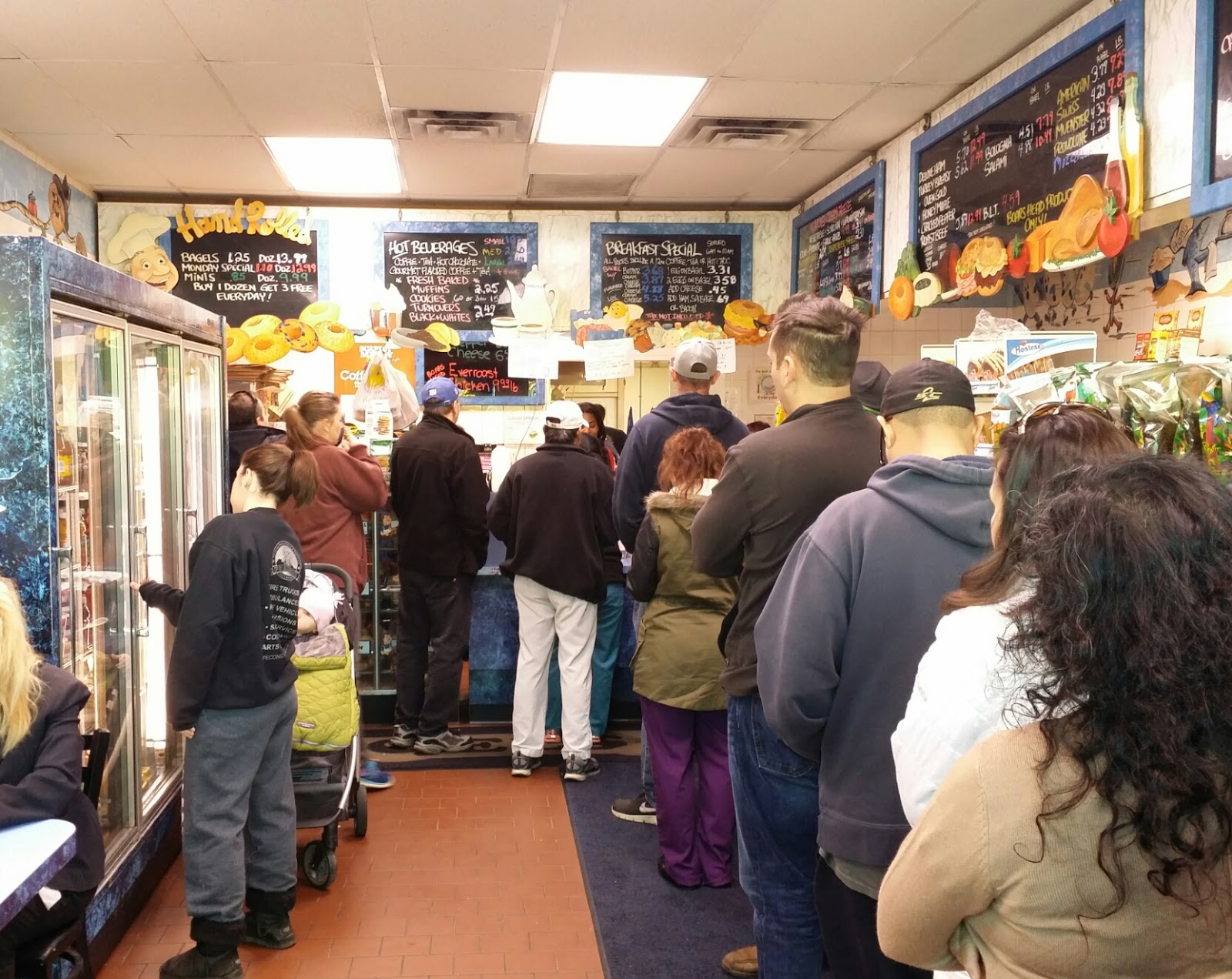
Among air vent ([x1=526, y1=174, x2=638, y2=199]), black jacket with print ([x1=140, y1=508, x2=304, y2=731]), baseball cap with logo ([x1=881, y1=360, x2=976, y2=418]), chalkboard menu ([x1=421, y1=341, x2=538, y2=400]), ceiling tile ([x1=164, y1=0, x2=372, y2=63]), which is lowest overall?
black jacket with print ([x1=140, y1=508, x2=304, y2=731])

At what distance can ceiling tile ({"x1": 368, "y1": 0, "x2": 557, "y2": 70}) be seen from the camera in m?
4.05

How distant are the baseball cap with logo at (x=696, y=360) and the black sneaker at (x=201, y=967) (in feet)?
8.21

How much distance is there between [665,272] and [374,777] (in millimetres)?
4343

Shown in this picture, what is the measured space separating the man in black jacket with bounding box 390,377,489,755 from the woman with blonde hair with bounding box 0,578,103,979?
2.72 metres

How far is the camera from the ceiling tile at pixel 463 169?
6.01 metres

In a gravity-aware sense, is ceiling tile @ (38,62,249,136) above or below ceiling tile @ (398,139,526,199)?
below

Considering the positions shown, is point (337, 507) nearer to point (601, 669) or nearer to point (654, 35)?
point (601, 669)

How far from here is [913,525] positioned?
76.5 inches

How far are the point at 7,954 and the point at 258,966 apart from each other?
3.55 feet

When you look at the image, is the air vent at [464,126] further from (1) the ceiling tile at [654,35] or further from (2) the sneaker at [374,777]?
(2) the sneaker at [374,777]

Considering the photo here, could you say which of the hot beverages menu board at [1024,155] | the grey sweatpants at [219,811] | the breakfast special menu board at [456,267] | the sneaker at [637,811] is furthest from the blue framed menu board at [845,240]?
the grey sweatpants at [219,811]

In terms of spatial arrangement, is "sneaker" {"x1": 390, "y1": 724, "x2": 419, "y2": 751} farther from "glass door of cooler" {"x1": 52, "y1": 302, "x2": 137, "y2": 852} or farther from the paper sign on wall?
the paper sign on wall

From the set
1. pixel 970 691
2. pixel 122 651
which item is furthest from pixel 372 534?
pixel 970 691

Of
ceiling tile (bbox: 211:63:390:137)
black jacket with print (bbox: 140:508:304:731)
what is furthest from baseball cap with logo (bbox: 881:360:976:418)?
ceiling tile (bbox: 211:63:390:137)
